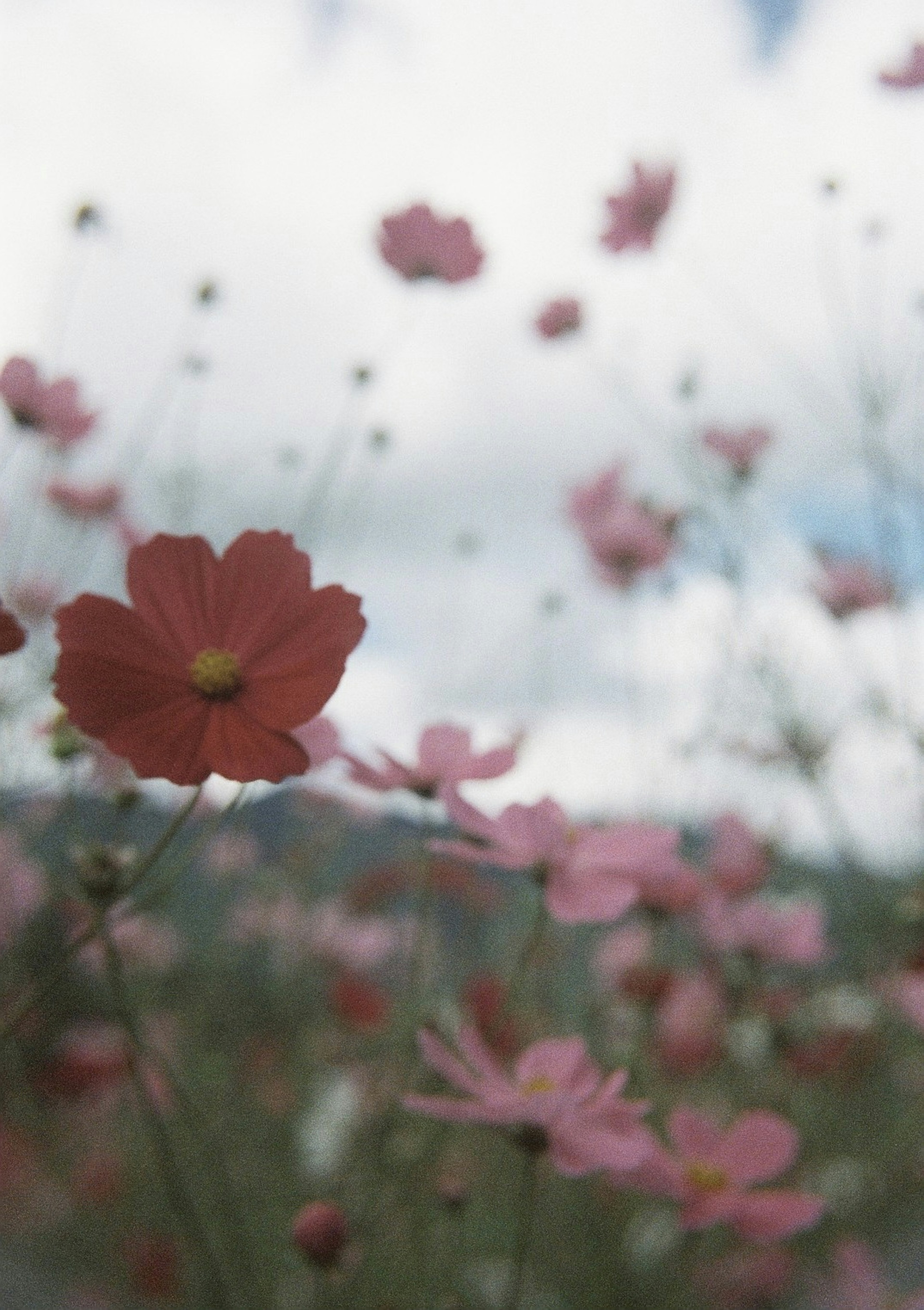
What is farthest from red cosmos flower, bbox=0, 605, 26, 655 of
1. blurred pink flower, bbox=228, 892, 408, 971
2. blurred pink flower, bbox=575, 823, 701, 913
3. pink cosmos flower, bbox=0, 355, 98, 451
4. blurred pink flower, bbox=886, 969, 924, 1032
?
blurred pink flower, bbox=228, 892, 408, 971

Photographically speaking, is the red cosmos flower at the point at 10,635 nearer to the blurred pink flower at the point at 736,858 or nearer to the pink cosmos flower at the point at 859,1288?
the blurred pink flower at the point at 736,858

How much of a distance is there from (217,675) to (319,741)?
8 centimetres

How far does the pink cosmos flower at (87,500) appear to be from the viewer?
1111mm

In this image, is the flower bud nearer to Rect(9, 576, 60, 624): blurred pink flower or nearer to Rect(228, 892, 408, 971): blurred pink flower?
Rect(9, 576, 60, 624): blurred pink flower

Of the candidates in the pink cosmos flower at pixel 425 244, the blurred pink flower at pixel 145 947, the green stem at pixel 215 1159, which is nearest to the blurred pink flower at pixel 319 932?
the blurred pink flower at pixel 145 947

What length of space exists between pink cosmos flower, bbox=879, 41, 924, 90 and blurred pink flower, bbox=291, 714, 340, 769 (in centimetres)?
101

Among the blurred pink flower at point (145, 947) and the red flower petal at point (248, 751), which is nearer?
the red flower petal at point (248, 751)

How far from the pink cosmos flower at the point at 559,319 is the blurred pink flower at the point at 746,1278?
1.13m

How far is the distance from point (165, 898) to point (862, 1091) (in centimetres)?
121

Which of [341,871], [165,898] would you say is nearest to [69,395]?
[165,898]

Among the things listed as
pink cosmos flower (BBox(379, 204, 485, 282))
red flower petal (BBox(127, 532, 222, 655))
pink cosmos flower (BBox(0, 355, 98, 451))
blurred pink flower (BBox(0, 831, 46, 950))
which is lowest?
blurred pink flower (BBox(0, 831, 46, 950))

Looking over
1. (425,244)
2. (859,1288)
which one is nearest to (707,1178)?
(859,1288)

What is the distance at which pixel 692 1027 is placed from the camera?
138 centimetres

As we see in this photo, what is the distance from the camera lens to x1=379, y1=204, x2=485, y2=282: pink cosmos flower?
1012mm
